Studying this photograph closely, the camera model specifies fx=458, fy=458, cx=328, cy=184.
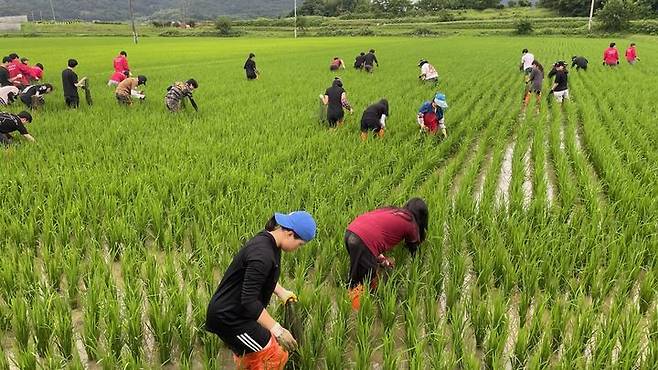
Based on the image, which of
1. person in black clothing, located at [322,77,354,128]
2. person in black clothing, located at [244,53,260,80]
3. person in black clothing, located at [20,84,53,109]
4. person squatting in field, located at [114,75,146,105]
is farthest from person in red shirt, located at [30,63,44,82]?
person in black clothing, located at [322,77,354,128]

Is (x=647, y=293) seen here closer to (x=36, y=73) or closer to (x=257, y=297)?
(x=257, y=297)

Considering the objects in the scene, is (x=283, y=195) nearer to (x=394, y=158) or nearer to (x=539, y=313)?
(x=394, y=158)

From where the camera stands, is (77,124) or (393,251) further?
(77,124)

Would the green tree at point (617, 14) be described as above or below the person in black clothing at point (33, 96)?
above

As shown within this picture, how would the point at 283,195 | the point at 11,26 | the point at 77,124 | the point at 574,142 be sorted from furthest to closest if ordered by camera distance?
the point at 11,26 → the point at 77,124 → the point at 574,142 → the point at 283,195

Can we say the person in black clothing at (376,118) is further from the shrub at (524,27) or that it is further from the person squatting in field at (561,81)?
the shrub at (524,27)

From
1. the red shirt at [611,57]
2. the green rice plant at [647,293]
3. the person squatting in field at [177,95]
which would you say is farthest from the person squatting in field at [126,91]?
the red shirt at [611,57]

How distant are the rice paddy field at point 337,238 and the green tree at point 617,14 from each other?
44331mm

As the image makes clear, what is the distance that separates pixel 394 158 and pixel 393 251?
104 inches

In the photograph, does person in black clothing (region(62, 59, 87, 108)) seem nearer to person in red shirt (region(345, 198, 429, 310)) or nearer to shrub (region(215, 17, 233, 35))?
person in red shirt (region(345, 198, 429, 310))

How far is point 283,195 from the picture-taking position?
15.6 feet

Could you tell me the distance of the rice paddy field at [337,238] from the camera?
105 inches

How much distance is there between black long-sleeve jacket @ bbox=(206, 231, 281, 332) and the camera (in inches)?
86.6

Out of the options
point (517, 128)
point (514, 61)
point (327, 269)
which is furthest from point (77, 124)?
point (514, 61)
